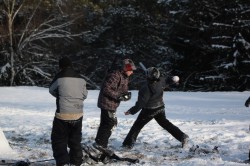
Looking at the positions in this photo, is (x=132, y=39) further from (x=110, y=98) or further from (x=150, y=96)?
(x=110, y=98)

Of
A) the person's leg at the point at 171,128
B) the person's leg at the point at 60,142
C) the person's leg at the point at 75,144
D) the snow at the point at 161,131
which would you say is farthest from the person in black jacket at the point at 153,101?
the person's leg at the point at 60,142

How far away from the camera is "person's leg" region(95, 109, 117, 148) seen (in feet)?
27.0

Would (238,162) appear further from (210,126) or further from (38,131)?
(38,131)

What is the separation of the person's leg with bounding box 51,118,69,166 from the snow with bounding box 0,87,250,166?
1061mm

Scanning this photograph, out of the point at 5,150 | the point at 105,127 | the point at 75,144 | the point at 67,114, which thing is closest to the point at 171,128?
the point at 105,127

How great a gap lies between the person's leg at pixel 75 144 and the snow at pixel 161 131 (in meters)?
0.80

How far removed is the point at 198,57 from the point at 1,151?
21851 mm

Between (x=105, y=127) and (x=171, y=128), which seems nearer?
(x=105, y=127)

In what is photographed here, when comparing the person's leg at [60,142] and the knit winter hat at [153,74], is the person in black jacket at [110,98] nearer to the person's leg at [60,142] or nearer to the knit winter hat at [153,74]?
the knit winter hat at [153,74]

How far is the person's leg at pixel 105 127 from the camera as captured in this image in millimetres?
8219

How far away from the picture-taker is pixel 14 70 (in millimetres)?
29109

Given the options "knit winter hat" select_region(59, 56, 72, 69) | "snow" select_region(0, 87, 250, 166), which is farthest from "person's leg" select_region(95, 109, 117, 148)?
"knit winter hat" select_region(59, 56, 72, 69)

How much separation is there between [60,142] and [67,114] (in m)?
0.44

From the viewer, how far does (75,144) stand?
7.47 m
